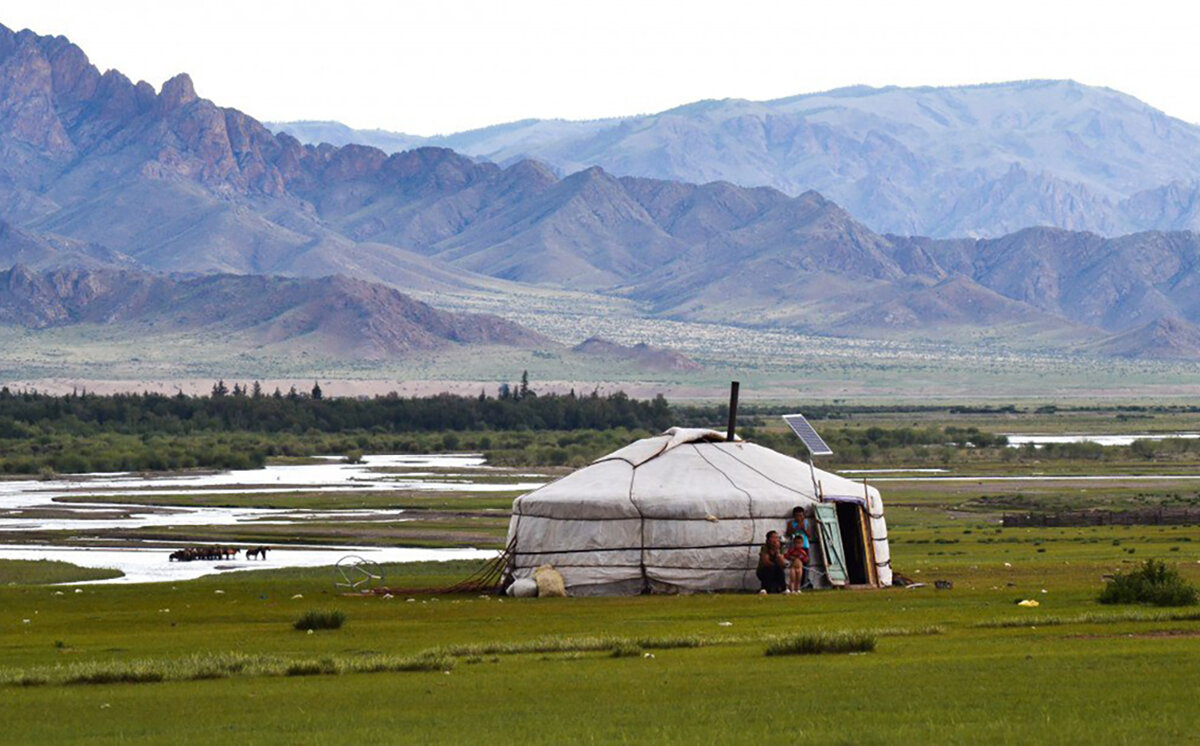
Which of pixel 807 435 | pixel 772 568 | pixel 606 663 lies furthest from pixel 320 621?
pixel 807 435

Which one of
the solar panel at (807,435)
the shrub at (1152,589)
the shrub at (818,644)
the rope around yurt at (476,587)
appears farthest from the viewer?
the rope around yurt at (476,587)

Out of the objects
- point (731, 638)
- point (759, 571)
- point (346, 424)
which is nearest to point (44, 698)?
point (731, 638)

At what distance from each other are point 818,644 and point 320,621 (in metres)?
7.73

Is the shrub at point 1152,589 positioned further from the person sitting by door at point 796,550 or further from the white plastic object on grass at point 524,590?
the white plastic object on grass at point 524,590

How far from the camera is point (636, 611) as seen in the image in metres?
28.8

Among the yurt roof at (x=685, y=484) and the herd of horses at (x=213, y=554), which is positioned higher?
the yurt roof at (x=685, y=484)

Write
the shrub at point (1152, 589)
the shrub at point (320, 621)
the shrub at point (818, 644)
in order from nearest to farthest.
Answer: the shrub at point (818, 644) → the shrub at point (1152, 589) → the shrub at point (320, 621)

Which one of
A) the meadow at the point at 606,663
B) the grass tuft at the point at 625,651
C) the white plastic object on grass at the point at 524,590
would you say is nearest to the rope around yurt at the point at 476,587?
the meadow at the point at 606,663

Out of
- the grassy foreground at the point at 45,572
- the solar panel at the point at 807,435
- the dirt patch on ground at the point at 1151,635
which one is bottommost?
the grassy foreground at the point at 45,572

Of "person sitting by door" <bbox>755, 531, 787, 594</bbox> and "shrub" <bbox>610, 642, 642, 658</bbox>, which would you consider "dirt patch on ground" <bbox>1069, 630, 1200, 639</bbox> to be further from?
"person sitting by door" <bbox>755, 531, 787, 594</bbox>

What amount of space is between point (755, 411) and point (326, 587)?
120 meters

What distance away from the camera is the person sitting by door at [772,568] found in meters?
31.1

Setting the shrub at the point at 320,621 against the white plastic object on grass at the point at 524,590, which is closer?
the shrub at the point at 320,621

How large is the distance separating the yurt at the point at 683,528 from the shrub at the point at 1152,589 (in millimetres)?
5671
